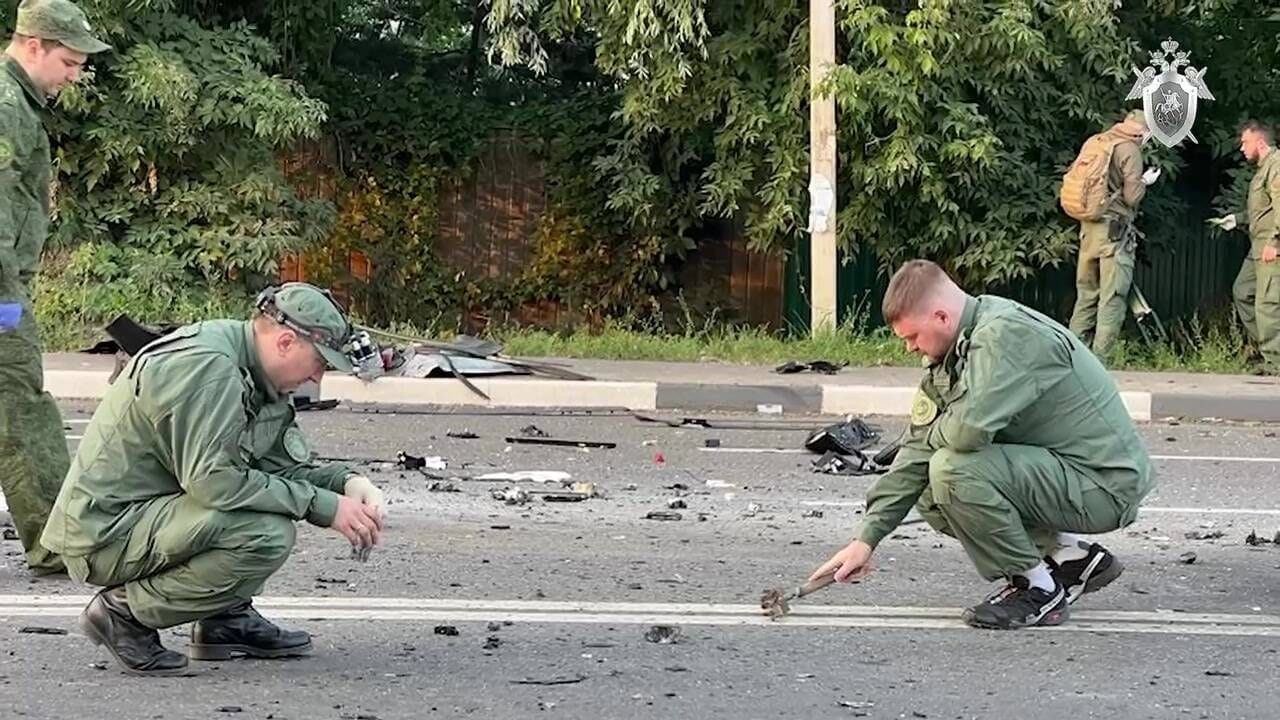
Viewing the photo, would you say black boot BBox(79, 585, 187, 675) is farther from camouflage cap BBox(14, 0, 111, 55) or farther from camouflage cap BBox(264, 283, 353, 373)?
camouflage cap BBox(14, 0, 111, 55)

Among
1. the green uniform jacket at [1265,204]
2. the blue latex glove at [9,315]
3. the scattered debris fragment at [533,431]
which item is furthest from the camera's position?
the green uniform jacket at [1265,204]

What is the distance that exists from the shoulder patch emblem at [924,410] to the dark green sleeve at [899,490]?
4cm

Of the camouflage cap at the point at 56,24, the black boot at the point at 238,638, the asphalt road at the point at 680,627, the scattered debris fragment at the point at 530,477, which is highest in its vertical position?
the camouflage cap at the point at 56,24

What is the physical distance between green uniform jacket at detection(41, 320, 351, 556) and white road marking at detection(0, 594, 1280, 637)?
90 centimetres

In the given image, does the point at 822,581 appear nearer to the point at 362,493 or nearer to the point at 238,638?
the point at 362,493

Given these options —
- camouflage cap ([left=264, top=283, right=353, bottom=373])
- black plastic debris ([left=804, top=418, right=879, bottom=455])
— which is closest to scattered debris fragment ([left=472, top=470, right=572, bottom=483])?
black plastic debris ([left=804, top=418, right=879, bottom=455])

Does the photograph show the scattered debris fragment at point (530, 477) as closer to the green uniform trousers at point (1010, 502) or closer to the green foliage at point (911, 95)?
the green uniform trousers at point (1010, 502)

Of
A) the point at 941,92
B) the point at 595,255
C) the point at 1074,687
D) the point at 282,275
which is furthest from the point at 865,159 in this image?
the point at 1074,687

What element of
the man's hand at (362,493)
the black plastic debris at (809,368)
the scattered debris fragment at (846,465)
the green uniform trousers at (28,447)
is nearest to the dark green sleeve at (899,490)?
the man's hand at (362,493)

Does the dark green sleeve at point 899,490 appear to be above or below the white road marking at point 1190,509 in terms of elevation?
above

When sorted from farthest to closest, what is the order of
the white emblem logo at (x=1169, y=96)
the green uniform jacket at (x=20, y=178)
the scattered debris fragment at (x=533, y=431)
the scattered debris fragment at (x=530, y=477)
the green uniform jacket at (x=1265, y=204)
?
the white emblem logo at (x=1169, y=96)
the green uniform jacket at (x=1265, y=204)
the scattered debris fragment at (x=533, y=431)
the scattered debris fragment at (x=530, y=477)
the green uniform jacket at (x=20, y=178)

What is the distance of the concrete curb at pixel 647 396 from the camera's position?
11266mm

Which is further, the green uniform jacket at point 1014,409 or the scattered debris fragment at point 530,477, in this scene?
the scattered debris fragment at point 530,477

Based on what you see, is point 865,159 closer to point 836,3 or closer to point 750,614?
point 836,3
